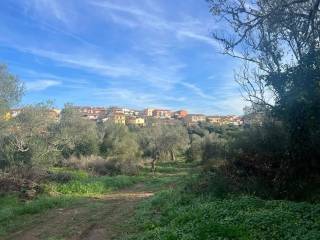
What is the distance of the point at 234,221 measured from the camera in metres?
9.82

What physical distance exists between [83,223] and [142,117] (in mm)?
89687

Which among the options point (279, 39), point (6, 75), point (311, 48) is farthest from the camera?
point (6, 75)

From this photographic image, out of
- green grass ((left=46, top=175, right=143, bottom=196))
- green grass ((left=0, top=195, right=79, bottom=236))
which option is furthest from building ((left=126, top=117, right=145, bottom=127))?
green grass ((left=0, top=195, right=79, bottom=236))

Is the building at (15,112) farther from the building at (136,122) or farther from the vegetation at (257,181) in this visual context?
the building at (136,122)

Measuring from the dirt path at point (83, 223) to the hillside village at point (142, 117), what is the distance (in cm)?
1482

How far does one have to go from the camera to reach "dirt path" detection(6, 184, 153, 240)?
40.7ft

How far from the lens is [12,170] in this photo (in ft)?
75.5

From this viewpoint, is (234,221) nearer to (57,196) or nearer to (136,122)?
(57,196)

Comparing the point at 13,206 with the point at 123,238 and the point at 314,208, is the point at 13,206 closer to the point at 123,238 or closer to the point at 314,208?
the point at 123,238

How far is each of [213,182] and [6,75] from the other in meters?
18.6

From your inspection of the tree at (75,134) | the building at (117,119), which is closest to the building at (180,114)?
the building at (117,119)

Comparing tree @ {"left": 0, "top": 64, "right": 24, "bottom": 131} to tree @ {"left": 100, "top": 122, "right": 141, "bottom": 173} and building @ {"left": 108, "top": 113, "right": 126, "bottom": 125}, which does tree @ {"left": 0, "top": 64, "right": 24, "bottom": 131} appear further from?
building @ {"left": 108, "top": 113, "right": 126, "bottom": 125}

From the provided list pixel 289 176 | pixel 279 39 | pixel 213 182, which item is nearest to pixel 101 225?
pixel 213 182

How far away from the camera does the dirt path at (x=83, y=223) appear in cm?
1239
